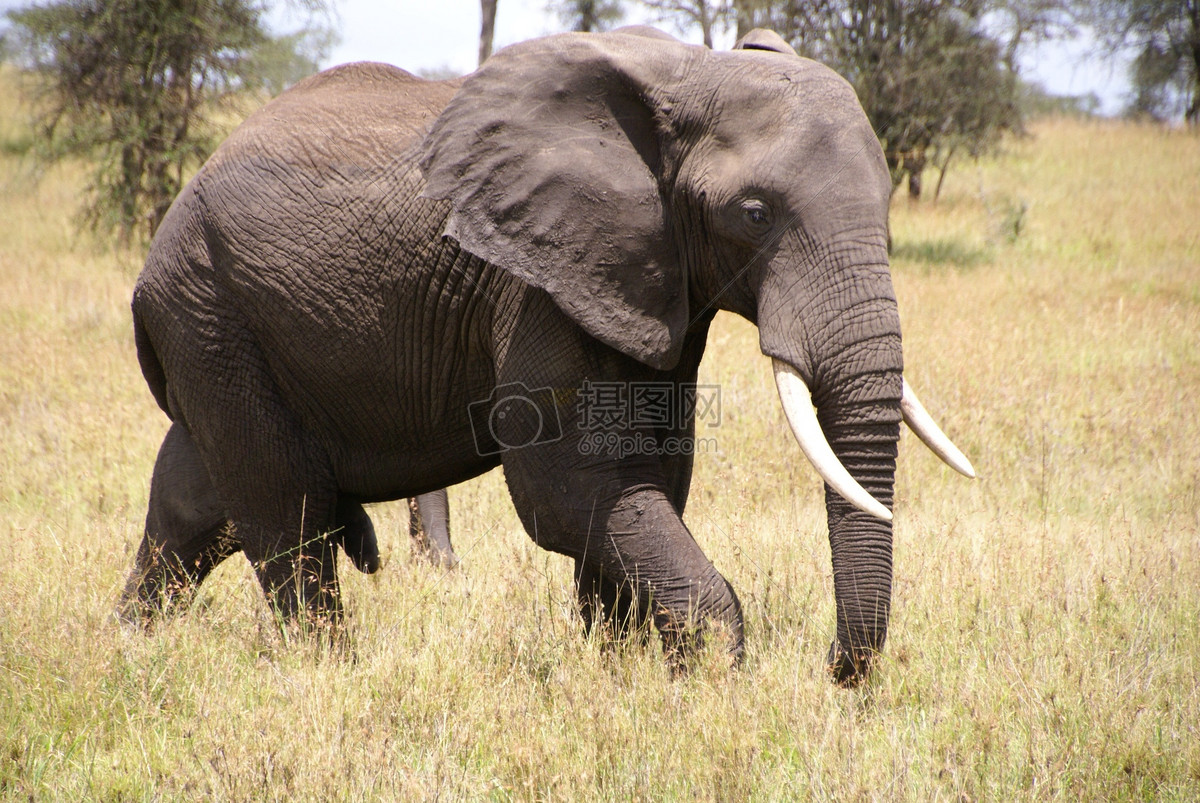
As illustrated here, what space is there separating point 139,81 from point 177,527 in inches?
412

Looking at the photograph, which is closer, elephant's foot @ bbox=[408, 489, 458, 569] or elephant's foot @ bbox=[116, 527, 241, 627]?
elephant's foot @ bbox=[116, 527, 241, 627]

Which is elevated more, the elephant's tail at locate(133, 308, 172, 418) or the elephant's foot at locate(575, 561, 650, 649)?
the elephant's tail at locate(133, 308, 172, 418)

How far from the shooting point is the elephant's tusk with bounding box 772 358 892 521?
2.96m

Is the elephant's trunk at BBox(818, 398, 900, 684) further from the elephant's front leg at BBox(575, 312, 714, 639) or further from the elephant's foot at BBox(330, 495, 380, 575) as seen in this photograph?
the elephant's foot at BBox(330, 495, 380, 575)

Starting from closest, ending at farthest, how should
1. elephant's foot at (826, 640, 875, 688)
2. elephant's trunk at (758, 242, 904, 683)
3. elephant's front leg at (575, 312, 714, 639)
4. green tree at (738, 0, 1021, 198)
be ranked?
elephant's trunk at (758, 242, 904, 683) → elephant's foot at (826, 640, 875, 688) → elephant's front leg at (575, 312, 714, 639) → green tree at (738, 0, 1021, 198)

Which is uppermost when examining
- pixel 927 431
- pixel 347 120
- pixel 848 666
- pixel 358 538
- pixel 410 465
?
pixel 347 120

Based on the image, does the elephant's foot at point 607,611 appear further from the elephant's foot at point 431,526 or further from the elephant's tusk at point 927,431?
the elephant's foot at point 431,526

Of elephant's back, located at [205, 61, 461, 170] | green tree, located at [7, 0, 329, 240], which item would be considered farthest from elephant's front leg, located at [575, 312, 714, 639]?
green tree, located at [7, 0, 329, 240]

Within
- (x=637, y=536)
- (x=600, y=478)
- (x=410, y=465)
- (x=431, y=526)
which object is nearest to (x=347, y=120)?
(x=410, y=465)

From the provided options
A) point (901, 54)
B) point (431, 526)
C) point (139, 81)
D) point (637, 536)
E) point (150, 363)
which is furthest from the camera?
point (901, 54)

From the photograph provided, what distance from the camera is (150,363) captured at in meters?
4.44

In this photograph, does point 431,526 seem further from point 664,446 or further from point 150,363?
point 664,446

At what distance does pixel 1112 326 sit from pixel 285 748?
9.41 m

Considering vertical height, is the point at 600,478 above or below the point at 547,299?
below
